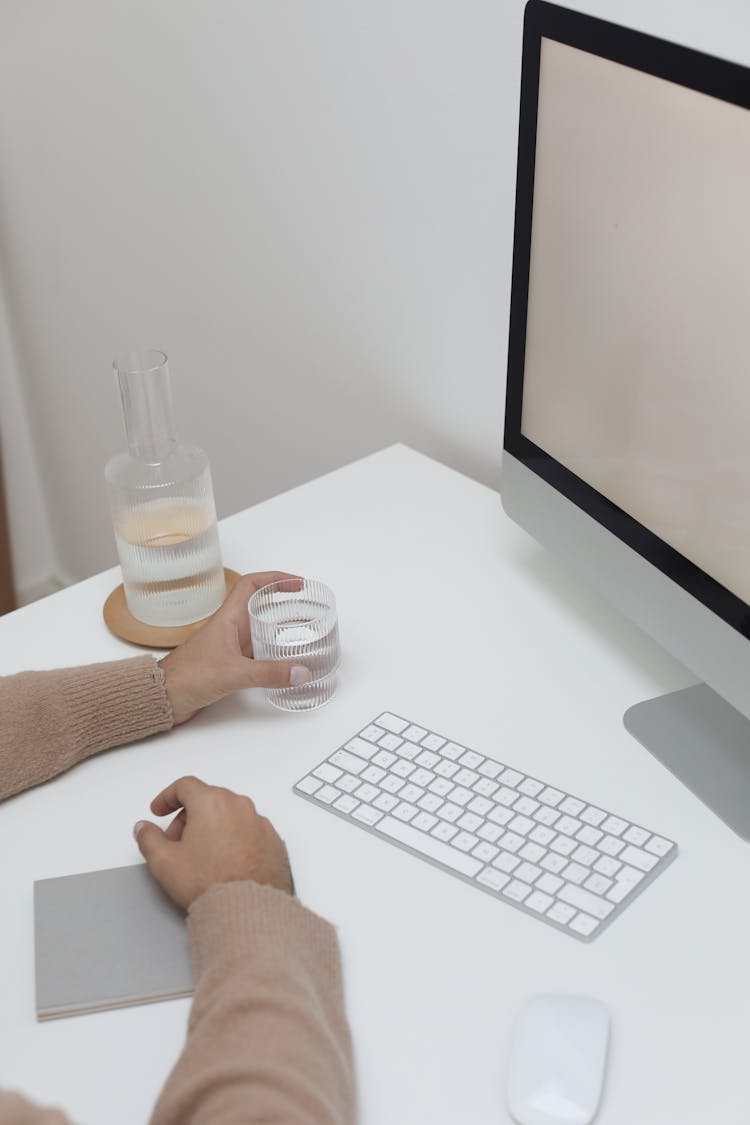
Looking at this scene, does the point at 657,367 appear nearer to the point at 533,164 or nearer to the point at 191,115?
the point at 533,164

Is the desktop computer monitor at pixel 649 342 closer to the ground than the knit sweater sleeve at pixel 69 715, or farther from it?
farther from it

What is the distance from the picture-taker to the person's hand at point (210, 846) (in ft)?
2.50

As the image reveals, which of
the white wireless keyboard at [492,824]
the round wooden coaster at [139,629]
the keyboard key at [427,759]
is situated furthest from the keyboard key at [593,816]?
the round wooden coaster at [139,629]

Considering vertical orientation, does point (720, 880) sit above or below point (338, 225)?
below

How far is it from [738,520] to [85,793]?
50cm

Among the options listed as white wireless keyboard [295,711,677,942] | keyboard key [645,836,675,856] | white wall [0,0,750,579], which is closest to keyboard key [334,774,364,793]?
white wireless keyboard [295,711,677,942]

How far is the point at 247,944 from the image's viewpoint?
0.70 m

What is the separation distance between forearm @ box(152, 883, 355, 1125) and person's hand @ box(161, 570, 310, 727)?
0.22m

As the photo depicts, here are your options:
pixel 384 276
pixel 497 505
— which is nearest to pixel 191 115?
pixel 384 276

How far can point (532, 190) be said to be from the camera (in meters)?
0.93

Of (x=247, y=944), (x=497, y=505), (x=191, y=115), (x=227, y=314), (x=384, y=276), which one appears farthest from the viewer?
(x=227, y=314)

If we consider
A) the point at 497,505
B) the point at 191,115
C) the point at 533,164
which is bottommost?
the point at 497,505

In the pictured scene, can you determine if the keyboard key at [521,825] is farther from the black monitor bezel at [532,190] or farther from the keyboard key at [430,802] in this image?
the black monitor bezel at [532,190]

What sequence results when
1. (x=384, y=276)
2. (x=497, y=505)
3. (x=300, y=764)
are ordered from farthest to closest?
(x=384, y=276) < (x=497, y=505) < (x=300, y=764)
